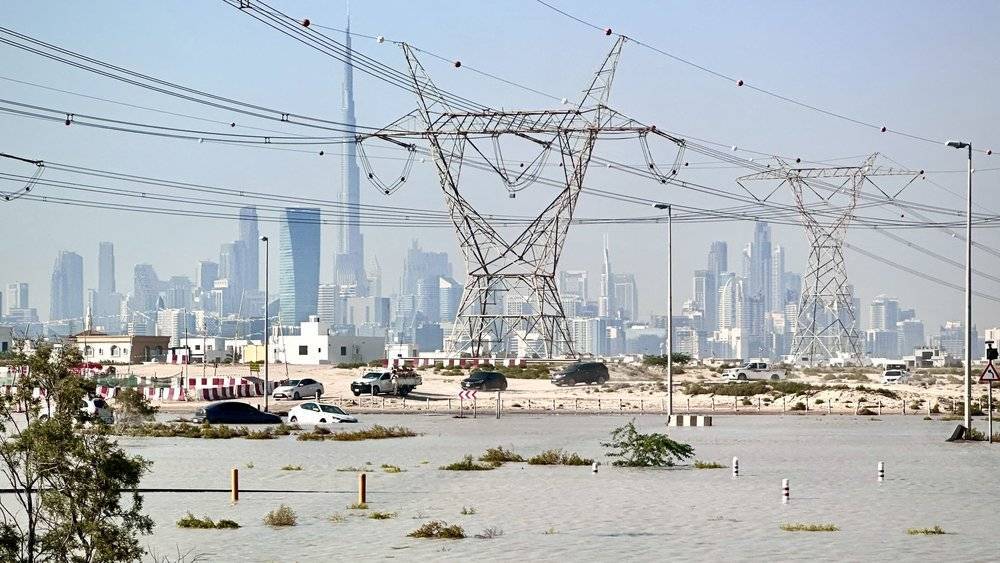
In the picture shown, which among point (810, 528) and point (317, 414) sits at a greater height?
point (810, 528)

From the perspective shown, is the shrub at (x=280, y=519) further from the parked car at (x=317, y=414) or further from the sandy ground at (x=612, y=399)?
the sandy ground at (x=612, y=399)

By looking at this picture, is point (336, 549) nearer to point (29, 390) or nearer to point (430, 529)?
point (430, 529)

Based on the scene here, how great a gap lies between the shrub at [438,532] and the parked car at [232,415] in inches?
1458

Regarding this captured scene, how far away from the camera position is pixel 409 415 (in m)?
66.6

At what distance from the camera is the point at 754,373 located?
114 m

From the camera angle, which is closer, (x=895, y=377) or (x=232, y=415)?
(x=232, y=415)

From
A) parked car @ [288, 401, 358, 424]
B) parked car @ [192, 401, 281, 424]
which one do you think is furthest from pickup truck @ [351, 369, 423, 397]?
parked car @ [192, 401, 281, 424]

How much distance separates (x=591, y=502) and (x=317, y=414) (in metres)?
34.8

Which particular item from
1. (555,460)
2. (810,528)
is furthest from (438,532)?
(555,460)

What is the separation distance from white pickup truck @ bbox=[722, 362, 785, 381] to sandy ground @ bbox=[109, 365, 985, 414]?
7.22m

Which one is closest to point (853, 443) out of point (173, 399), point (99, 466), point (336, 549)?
point (336, 549)

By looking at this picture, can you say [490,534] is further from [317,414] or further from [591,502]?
[317,414]

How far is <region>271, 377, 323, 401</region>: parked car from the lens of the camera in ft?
260

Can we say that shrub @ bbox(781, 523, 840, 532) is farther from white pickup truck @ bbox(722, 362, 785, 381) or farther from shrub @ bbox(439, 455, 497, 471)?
white pickup truck @ bbox(722, 362, 785, 381)
